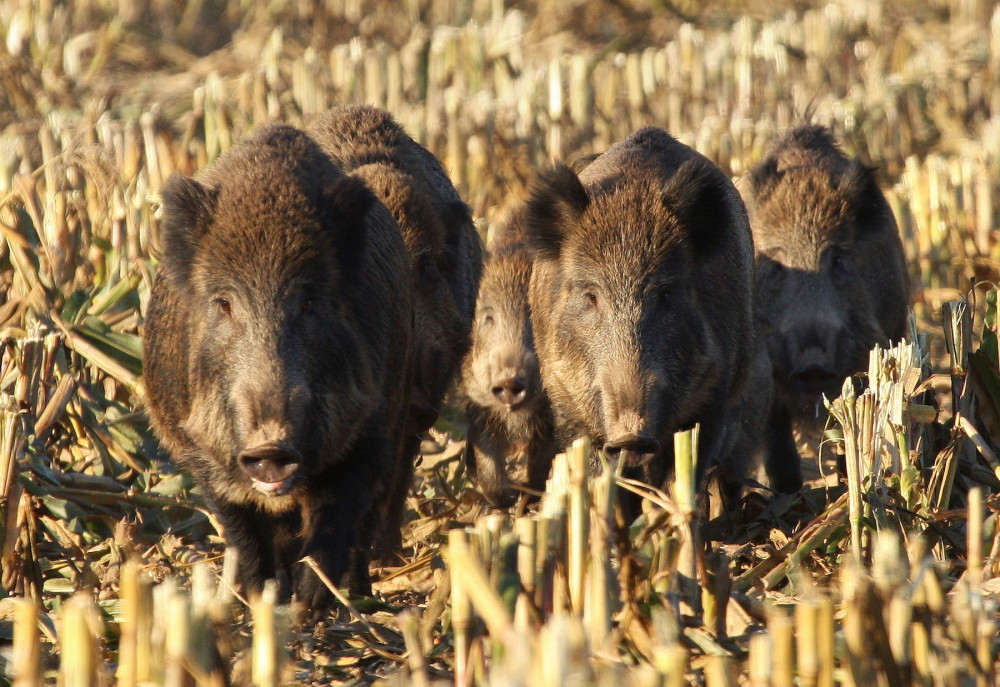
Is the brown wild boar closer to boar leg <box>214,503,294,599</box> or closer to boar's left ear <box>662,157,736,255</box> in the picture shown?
boar leg <box>214,503,294,599</box>

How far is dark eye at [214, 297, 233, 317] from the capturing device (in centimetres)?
447

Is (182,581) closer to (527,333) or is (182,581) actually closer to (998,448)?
(527,333)

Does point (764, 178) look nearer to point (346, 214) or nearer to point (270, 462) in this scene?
point (346, 214)

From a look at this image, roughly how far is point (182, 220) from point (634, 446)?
1.76 m

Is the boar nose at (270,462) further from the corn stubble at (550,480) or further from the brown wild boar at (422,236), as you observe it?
the brown wild boar at (422,236)

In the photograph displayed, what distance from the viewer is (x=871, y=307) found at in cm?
712

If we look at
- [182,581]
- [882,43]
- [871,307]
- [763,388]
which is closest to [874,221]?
[871,307]

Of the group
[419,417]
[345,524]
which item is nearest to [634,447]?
[345,524]

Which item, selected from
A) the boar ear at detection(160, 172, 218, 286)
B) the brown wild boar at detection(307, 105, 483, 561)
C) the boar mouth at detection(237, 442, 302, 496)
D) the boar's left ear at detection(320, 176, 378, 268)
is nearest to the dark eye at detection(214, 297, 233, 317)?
the boar ear at detection(160, 172, 218, 286)

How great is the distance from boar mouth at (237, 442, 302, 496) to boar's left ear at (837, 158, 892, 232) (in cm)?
398

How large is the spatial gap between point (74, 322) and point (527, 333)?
6.96ft

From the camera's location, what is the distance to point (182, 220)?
456cm

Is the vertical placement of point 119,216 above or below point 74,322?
above

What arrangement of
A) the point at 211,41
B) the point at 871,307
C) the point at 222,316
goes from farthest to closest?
the point at 211,41 < the point at 871,307 < the point at 222,316
